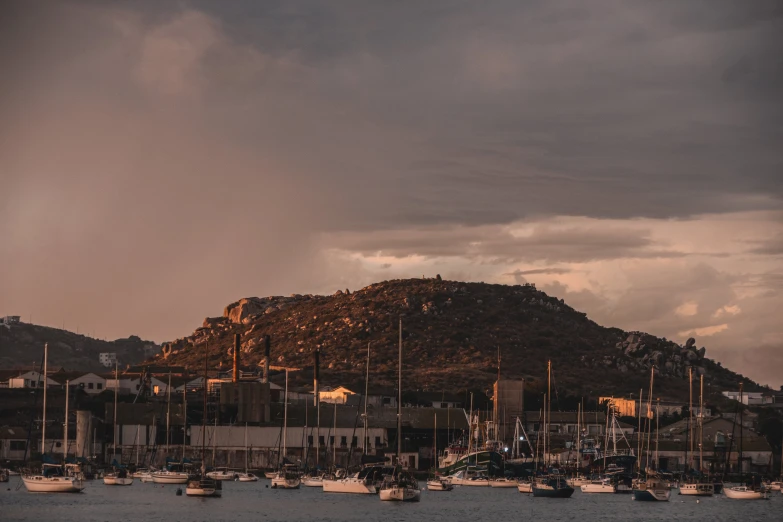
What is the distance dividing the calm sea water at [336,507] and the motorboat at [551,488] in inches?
24.2

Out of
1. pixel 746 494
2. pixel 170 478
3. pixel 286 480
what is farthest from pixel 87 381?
pixel 746 494

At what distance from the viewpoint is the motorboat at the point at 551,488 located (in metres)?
105

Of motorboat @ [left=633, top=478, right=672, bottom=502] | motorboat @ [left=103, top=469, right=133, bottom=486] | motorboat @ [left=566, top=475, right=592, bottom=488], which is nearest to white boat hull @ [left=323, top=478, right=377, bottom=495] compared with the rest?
motorboat @ [left=633, top=478, right=672, bottom=502]

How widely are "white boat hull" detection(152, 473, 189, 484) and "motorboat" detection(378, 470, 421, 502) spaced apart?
100 feet

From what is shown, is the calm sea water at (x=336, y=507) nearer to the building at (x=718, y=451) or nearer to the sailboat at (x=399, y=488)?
the sailboat at (x=399, y=488)

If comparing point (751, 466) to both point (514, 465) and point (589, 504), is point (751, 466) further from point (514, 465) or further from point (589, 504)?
point (589, 504)

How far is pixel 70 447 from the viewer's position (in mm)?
138625

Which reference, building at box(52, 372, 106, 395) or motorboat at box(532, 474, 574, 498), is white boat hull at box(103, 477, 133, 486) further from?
building at box(52, 372, 106, 395)

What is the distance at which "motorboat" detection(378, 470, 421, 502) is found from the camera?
9319 cm

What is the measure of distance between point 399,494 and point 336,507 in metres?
5.44

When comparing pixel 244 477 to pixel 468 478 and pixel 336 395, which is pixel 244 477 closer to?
pixel 468 478

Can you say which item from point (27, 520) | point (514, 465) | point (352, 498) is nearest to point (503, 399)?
point (514, 465)

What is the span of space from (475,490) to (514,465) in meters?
9.97

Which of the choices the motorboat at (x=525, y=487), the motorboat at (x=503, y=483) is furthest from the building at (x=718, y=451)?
the motorboat at (x=525, y=487)
